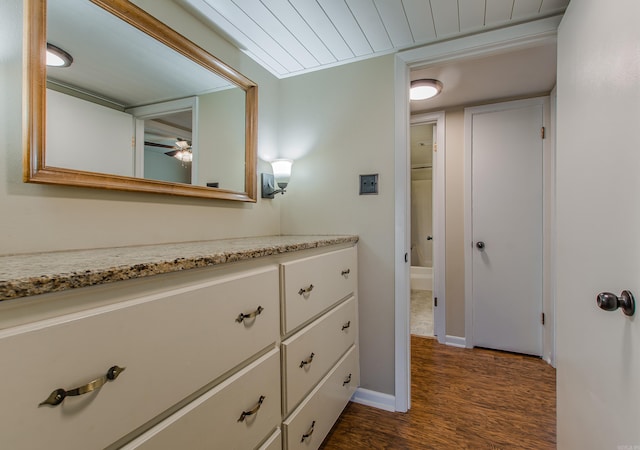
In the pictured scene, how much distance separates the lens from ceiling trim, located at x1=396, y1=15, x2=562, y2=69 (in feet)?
4.62

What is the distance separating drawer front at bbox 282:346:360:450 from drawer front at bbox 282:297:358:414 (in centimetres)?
5

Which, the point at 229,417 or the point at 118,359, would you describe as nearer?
the point at 118,359

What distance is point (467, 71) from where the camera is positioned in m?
2.00

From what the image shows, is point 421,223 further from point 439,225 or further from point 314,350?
point 314,350

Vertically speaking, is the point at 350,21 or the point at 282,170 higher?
the point at 350,21

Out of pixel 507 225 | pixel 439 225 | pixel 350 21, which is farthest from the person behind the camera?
pixel 439 225

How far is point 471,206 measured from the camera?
2.54 m

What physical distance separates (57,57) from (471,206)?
271 cm

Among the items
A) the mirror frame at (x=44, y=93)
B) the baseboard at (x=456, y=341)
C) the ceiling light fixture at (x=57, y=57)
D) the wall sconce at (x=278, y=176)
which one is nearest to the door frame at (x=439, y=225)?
the baseboard at (x=456, y=341)

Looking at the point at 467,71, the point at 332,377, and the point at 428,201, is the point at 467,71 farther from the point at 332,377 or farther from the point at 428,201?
the point at 428,201

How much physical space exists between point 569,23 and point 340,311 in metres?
1.59

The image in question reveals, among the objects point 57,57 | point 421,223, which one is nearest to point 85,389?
point 57,57

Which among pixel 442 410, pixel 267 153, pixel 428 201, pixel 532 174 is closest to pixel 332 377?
pixel 442 410

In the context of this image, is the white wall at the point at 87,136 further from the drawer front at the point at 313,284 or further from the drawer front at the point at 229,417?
the drawer front at the point at 229,417
